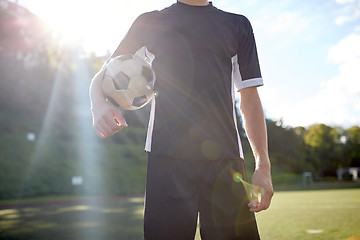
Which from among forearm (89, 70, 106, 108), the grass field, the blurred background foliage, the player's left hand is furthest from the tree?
forearm (89, 70, 106, 108)

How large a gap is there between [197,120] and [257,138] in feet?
1.24

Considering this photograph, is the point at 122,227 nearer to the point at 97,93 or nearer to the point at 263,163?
the point at 97,93

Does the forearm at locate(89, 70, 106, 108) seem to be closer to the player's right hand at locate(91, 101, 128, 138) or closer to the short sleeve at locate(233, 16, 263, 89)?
the player's right hand at locate(91, 101, 128, 138)

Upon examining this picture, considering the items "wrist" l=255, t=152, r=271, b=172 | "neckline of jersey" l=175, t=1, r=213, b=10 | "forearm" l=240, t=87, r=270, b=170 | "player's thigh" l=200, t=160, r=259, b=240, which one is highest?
"neckline of jersey" l=175, t=1, r=213, b=10

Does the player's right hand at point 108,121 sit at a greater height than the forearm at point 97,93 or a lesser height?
lesser

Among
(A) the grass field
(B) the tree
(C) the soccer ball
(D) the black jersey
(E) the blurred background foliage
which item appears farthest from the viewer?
(B) the tree

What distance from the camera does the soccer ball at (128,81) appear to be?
1824 mm

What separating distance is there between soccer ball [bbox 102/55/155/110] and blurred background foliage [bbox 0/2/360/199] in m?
15.4

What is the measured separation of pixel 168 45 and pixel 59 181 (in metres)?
17.3

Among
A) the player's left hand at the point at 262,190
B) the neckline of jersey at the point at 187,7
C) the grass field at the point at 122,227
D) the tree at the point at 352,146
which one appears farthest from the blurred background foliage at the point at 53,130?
the tree at the point at 352,146

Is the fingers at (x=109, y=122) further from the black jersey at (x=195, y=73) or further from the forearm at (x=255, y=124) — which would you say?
the forearm at (x=255, y=124)

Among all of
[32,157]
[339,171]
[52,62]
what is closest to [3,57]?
[52,62]

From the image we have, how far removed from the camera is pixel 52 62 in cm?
3278

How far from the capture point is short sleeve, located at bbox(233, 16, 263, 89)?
1.85m
